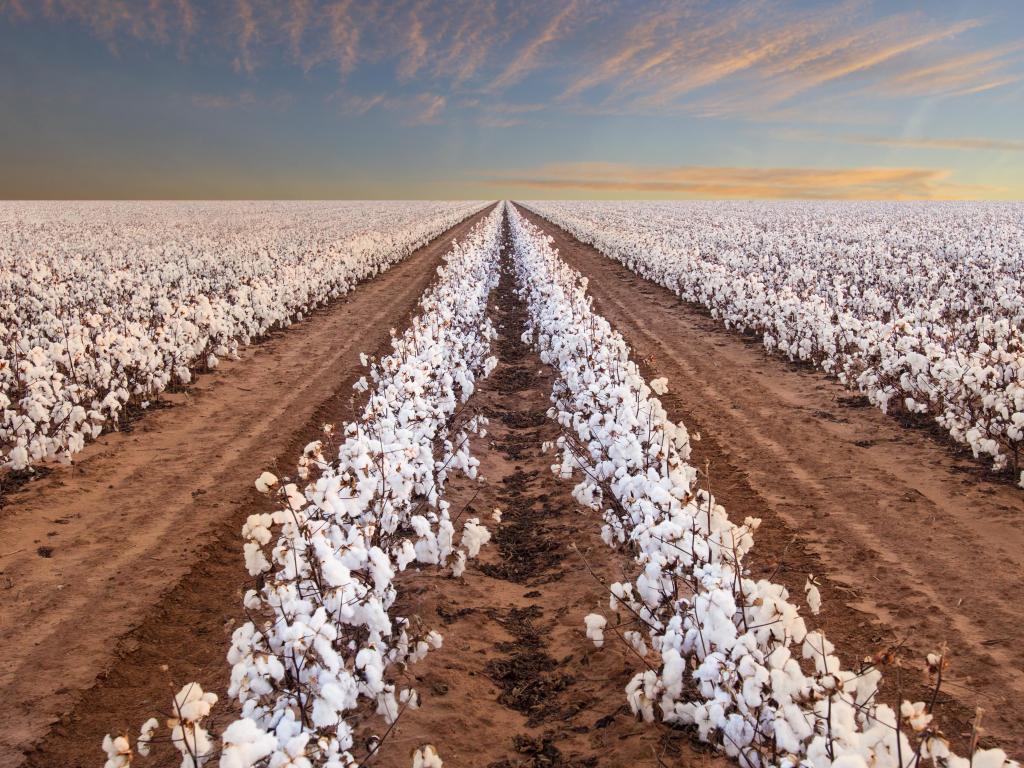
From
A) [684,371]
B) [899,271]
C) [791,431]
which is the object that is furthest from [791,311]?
[899,271]

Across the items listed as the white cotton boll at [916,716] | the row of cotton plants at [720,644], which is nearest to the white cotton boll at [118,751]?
the row of cotton plants at [720,644]

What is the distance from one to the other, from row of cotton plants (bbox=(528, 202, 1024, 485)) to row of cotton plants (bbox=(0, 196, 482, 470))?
10721mm

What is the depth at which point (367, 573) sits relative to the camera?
464 centimetres

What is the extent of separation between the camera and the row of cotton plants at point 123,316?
9.26 metres

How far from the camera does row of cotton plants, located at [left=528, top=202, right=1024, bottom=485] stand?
897 cm

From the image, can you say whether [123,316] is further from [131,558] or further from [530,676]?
[530,676]

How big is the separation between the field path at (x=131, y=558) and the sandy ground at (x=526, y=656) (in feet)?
5.60

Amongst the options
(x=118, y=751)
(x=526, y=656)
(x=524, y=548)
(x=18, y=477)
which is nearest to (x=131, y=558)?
(x=18, y=477)

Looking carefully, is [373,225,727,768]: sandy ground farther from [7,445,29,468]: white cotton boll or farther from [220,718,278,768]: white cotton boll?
[7,445,29,468]: white cotton boll

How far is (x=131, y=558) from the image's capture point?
22.4 feet

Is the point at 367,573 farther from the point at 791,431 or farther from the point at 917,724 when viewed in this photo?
the point at 791,431

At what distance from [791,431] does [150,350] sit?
31.8ft

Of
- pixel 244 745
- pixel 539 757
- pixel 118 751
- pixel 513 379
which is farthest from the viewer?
pixel 513 379

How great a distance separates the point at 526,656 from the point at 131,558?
3.98 meters
